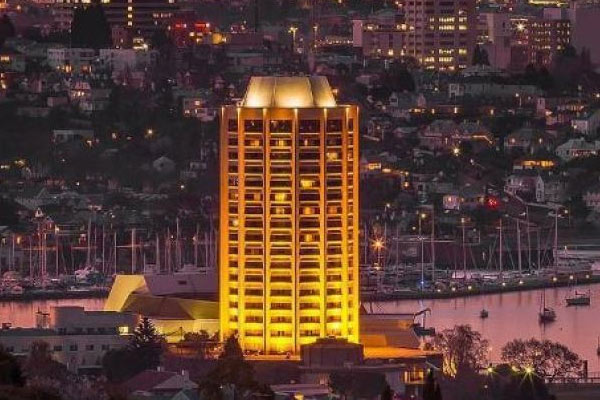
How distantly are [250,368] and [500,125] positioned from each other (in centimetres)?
4193

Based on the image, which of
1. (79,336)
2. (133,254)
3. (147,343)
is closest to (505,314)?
(133,254)

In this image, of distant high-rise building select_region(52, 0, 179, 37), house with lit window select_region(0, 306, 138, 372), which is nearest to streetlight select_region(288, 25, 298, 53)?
distant high-rise building select_region(52, 0, 179, 37)

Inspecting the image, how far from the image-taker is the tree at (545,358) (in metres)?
42.6

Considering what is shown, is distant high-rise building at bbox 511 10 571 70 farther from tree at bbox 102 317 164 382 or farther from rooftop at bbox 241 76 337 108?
rooftop at bbox 241 76 337 108

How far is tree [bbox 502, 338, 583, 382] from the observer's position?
4262cm

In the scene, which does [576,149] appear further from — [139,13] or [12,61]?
[139,13]

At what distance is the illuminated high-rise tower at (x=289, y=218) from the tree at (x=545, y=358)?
2.17m

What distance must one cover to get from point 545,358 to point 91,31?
1533 inches

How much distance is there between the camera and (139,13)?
85062 millimetres

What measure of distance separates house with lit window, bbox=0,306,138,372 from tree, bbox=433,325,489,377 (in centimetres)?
290

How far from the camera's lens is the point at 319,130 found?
40719 mm

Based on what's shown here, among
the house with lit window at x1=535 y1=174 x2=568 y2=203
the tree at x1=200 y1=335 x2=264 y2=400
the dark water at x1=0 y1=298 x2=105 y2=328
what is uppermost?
the tree at x1=200 y1=335 x2=264 y2=400

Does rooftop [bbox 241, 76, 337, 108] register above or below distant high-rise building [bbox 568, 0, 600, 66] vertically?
above

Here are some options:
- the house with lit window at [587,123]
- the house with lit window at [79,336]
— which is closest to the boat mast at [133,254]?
the house with lit window at [79,336]
